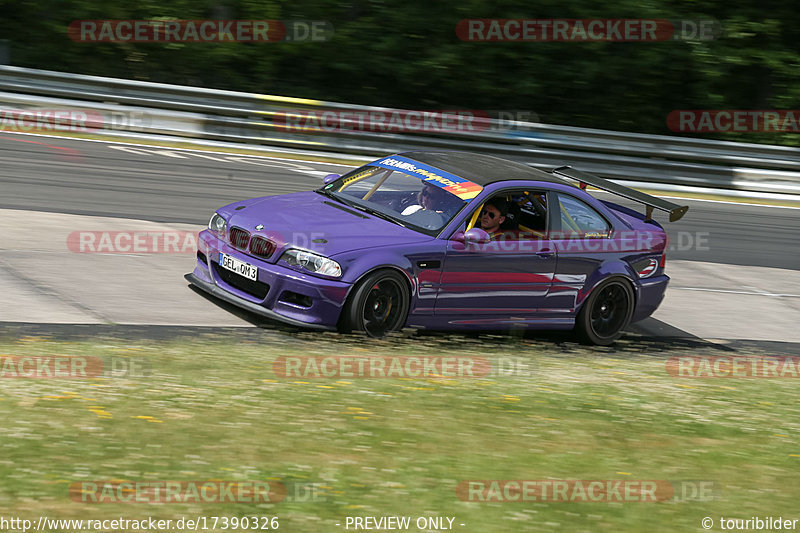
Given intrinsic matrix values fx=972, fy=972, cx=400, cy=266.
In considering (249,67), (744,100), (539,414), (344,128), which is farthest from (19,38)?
(539,414)

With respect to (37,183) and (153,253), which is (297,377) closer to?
(153,253)

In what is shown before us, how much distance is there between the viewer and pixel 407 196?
8.41 metres

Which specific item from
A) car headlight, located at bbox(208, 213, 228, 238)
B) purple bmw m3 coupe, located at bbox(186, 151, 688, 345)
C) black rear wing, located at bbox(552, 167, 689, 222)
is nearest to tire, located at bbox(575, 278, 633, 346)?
purple bmw m3 coupe, located at bbox(186, 151, 688, 345)

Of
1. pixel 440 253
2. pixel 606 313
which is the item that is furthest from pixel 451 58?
pixel 440 253

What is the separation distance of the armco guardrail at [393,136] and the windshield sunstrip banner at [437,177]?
8360mm

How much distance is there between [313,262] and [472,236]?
1371 mm

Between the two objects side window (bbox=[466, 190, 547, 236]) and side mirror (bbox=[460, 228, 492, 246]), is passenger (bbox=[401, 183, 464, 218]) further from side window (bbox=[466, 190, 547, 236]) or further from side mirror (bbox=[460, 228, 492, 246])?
side window (bbox=[466, 190, 547, 236])

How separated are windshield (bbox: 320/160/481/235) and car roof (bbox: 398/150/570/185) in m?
0.15

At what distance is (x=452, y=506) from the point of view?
175 inches

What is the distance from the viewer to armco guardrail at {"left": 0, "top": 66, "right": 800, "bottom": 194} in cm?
1652

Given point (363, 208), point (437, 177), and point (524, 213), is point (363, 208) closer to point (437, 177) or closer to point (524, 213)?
point (437, 177)

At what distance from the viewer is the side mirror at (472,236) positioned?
7.92m

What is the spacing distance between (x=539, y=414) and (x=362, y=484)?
6.30 ft

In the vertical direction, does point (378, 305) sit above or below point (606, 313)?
above
